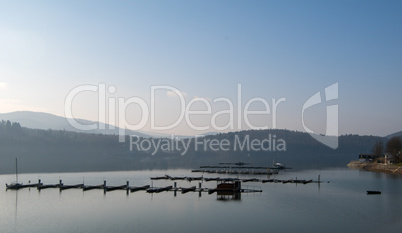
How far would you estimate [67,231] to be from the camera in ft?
98.3

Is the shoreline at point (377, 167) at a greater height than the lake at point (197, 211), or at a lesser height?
lesser

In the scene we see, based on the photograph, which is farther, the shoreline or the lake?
the shoreline

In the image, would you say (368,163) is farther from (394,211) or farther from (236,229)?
(236,229)

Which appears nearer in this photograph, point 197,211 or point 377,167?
point 197,211

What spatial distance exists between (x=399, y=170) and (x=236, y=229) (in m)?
66.5

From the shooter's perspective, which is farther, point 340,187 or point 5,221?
point 340,187

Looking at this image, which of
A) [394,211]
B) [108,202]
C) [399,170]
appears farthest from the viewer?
[399,170]

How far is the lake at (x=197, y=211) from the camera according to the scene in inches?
1220

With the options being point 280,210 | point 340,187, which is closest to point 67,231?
point 280,210

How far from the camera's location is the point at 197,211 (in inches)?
1468

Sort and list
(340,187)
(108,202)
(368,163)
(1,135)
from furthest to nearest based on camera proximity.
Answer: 1. (1,135)
2. (368,163)
3. (340,187)
4. (108,202)

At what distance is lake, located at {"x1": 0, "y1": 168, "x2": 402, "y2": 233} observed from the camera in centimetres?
3100

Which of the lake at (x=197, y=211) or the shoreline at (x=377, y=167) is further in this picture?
the shoreline at (x=377, y=167)

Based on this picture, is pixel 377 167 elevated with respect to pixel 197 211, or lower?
lower
